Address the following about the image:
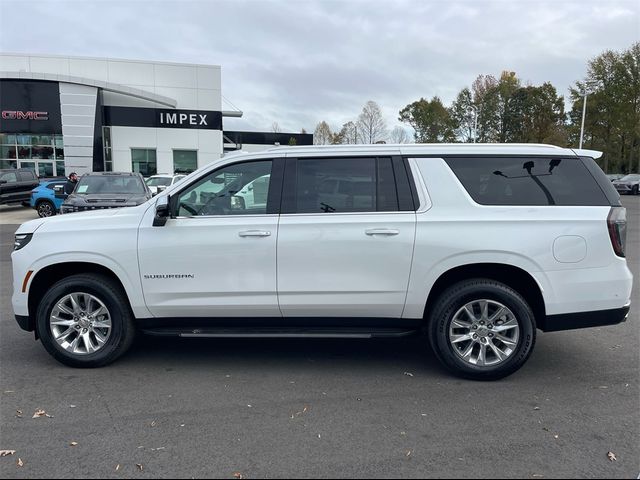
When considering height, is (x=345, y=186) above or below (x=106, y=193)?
above

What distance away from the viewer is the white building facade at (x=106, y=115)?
104ft

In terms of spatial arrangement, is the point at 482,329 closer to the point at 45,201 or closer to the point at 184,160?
the point at 45,201

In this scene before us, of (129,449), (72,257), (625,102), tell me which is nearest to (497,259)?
(129,449)

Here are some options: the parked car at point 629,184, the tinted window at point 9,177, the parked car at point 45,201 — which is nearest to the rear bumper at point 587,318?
the parked car at point 45,201

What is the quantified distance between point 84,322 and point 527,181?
4.04 m

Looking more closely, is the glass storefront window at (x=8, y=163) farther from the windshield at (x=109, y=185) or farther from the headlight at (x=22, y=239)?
the headlight at (x=22, y=239)

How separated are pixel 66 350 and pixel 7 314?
2.35m

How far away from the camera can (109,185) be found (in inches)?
518

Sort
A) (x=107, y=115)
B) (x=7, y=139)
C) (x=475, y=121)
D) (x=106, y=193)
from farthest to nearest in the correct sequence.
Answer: (x=475, y=121)
(x=107, y=115)
(x=7, y=139)
(x=106, y=193)

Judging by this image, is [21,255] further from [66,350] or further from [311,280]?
[311,280]

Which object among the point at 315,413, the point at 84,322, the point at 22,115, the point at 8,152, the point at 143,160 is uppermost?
the point at 22,115

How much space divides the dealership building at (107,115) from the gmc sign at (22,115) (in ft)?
0.18

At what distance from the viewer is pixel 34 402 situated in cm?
383

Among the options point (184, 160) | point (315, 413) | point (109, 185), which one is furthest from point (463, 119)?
point (315, 413)
